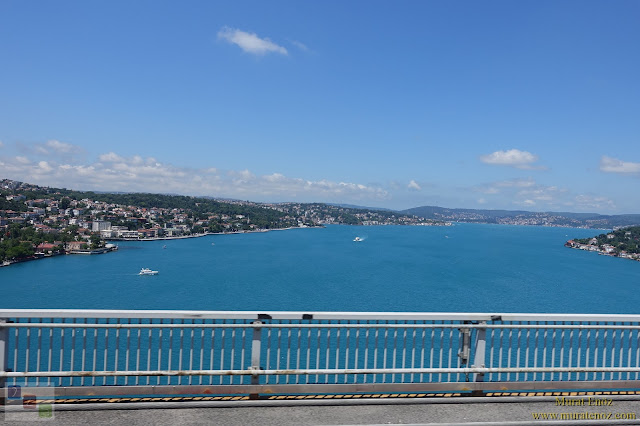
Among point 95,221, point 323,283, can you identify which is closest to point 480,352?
point 323,283

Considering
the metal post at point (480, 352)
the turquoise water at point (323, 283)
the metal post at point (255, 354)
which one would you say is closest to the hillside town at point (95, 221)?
the turquoise water at point (323, 283)

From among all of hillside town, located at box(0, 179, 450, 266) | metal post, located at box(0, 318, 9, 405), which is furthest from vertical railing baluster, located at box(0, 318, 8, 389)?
hillside town, located at box(0, 179, 450, 266)

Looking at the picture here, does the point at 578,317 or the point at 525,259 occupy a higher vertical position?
the point at 578,317

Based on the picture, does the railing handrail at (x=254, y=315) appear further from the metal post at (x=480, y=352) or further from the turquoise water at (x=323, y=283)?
the turquoise water at (x=323, y=283)

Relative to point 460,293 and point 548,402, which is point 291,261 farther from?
point 548,402

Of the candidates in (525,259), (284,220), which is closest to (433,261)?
(525,259)

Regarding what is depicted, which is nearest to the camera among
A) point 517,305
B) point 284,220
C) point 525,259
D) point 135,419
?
point 135,419

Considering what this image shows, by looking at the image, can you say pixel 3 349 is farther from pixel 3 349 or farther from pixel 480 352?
pixel 480 352
